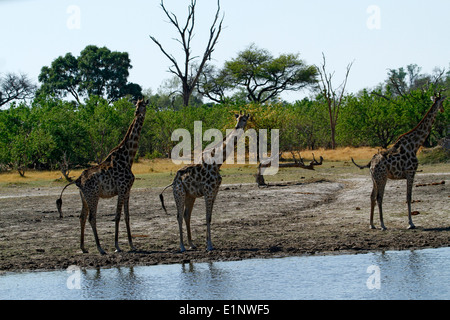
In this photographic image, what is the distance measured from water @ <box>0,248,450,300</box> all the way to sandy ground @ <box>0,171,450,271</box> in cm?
47

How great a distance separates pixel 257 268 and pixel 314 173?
634 inches

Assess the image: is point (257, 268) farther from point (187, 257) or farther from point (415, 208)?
point (415, 208)

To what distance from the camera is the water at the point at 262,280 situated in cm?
798

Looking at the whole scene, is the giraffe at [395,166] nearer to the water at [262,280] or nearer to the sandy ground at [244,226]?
the sandy ground at [244,226]

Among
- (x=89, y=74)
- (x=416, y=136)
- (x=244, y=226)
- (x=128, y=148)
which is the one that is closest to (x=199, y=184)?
(x=128, y=148)

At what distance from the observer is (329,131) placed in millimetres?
44281

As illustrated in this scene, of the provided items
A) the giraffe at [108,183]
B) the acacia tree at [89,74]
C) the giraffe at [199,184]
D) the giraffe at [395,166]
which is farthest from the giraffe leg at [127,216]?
the acacia tree at [89,74]

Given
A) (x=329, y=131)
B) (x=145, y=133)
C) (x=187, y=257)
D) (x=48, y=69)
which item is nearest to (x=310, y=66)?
(x=329, y=131)

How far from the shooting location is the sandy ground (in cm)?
1018

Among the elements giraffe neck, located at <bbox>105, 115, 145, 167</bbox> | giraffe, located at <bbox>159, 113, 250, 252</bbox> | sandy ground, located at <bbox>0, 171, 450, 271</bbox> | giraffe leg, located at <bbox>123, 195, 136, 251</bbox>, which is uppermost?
giraffe neck, located at <bbox>105, 115, 145, 167</bbox>

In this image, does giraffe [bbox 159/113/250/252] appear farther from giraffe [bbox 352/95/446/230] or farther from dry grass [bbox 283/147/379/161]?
dry grass [bbox 283/147/379/161]

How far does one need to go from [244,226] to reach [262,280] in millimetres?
4425

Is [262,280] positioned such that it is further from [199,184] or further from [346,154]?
[346,154]

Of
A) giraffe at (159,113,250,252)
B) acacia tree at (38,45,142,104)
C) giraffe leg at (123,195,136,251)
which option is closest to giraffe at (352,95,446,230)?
giraffe at (159,113,250,252)
